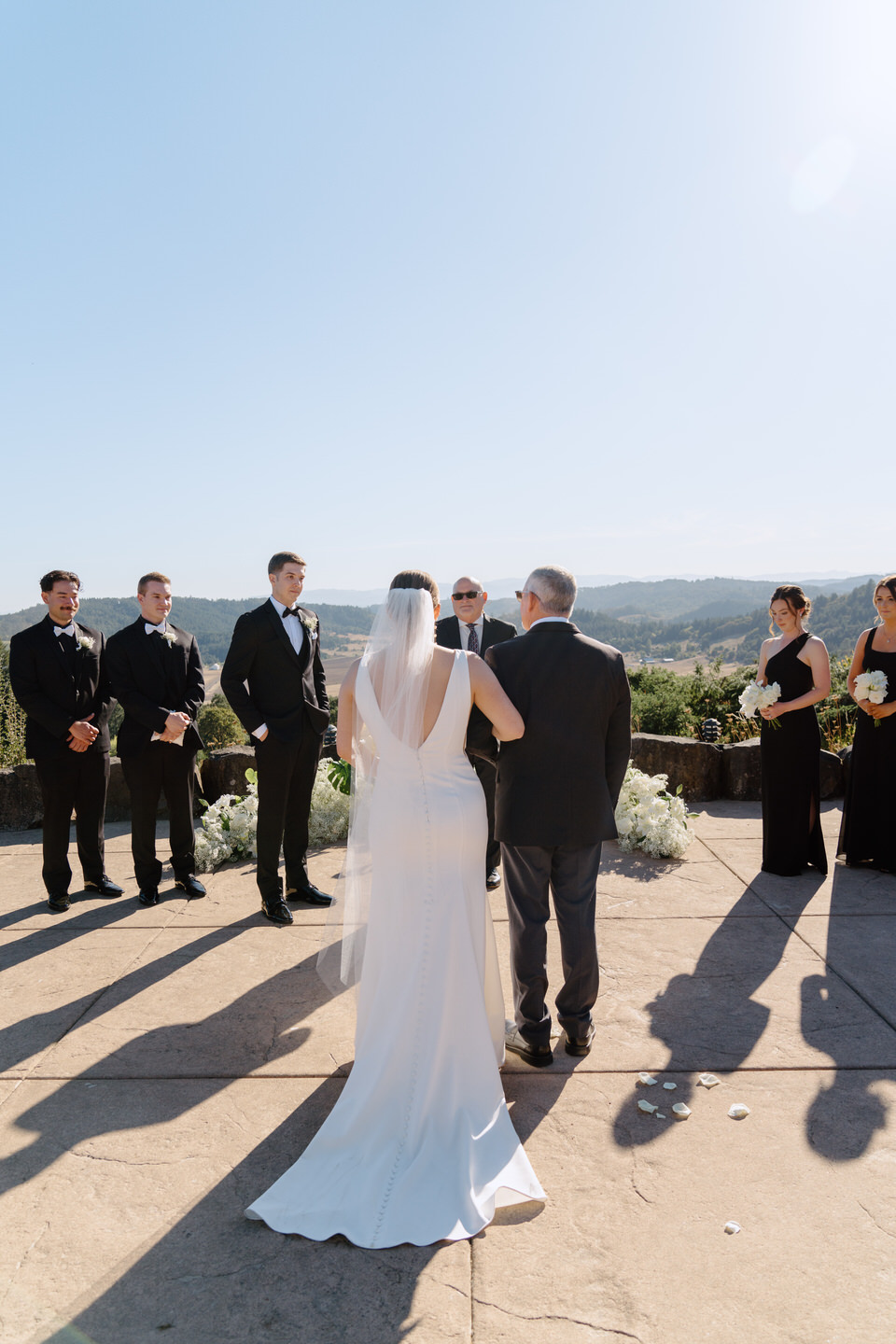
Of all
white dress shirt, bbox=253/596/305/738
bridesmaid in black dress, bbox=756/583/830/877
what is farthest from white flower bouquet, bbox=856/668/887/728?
white dress shirt, bbox=253/596/305/738

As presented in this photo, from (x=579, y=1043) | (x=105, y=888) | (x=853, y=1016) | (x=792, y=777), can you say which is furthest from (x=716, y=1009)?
(x=105, y=888)

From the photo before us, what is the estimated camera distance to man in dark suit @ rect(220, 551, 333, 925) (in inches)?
204

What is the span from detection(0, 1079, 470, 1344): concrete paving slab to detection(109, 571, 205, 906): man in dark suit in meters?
2.48

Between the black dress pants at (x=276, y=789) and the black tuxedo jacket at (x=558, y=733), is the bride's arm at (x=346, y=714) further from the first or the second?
the black dress pants at (x=276, y=789)

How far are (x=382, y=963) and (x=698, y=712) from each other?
11415 millimetres

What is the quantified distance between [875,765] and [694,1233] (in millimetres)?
4287

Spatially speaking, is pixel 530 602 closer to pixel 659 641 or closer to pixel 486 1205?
pixel 486 1205

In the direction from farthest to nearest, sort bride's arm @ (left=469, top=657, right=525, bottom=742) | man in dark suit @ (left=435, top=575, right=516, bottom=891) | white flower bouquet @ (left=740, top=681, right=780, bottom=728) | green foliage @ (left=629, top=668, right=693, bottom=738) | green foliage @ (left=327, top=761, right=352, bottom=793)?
green foliage @ (left=629, top=668, right=693, bottom=738) → green foliage @ (left=327, top=761, right=352, bottom=793) → man in dark suit @ (left=435, top=575, right=516, bottom=891) → white flower bouquet @ (left=740, top=681, right=780, bottom=728) → bride's arm @ (left=469, top=657, right=525, bottom=742)

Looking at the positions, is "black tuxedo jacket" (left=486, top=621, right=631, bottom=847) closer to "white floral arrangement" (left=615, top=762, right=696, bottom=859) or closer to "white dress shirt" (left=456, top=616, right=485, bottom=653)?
"white dress shirt" (left=456, top=616, right=485, bottom=653)

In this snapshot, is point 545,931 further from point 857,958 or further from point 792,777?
point 792,777

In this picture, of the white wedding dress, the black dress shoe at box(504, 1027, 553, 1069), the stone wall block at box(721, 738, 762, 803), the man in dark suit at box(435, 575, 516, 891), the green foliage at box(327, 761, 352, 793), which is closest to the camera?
the white wedding dress

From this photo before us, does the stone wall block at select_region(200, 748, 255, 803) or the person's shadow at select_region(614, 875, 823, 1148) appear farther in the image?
the stone wall block at select_region(200, 748, 255, 803)

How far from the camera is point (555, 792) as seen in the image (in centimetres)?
344

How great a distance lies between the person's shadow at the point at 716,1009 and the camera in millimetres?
3252
